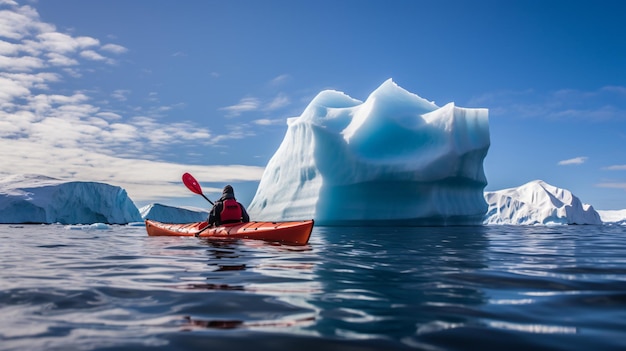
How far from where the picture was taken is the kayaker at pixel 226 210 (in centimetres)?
1061

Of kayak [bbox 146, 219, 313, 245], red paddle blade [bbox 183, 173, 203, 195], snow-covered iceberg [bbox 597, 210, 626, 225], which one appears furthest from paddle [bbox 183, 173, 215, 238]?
snow-covered iceberg [bbox 597, 210, 626, 225]

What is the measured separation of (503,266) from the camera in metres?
5.57

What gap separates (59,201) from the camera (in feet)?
139

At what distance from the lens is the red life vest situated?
10.6 meters

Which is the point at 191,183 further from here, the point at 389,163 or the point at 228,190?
the point at 389,163

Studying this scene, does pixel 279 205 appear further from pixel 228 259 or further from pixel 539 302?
pixel 539 302

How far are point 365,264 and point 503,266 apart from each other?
5.37 ft

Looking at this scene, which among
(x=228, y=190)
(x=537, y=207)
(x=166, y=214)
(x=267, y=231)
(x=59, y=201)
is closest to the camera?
(x=267, y=231)

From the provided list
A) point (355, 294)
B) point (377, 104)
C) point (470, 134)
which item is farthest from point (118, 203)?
point (355, 294)

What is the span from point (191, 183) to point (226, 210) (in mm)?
4364

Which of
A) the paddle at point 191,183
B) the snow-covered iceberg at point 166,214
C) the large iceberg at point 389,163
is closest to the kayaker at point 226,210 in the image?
the paddle at point 191,183

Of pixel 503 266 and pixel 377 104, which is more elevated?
pixel 377 104

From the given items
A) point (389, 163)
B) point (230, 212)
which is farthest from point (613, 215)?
point (230, 212)

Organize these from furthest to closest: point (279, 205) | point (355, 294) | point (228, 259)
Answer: point (279, 205) < point (228, 259) < point (355, 294)
